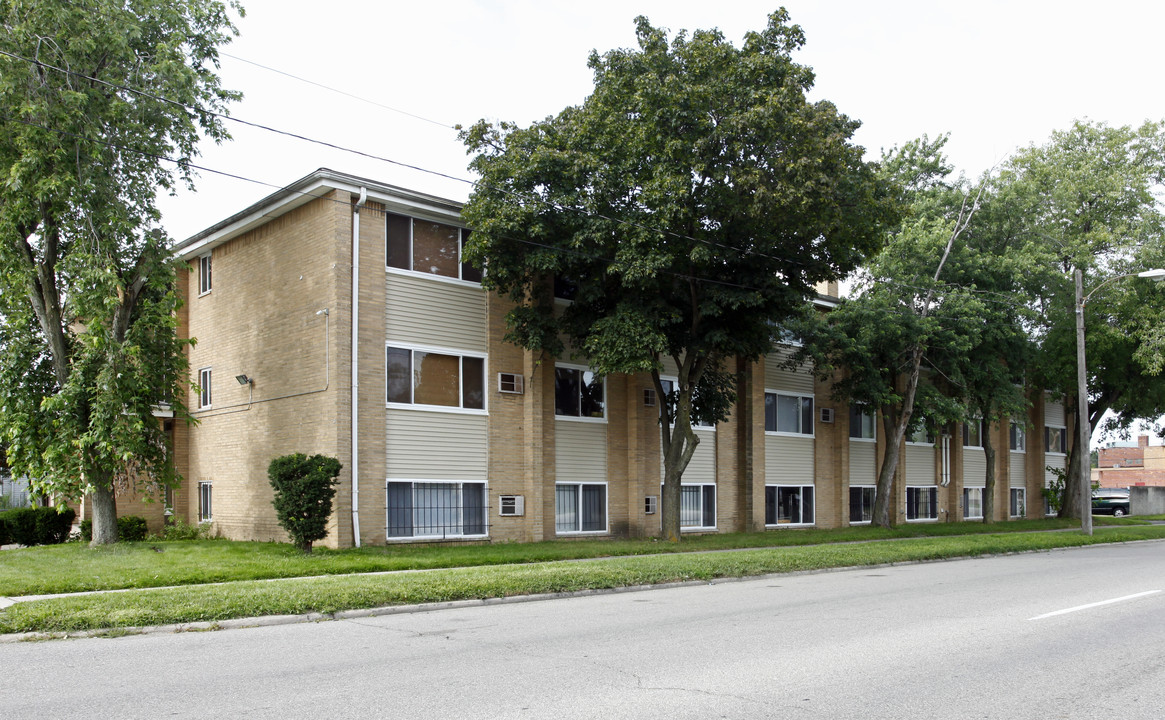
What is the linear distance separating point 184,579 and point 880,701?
442 inches

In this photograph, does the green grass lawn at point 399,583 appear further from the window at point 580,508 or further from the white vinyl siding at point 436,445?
the window at point 580,508

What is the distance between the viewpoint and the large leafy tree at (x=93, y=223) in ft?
60.3

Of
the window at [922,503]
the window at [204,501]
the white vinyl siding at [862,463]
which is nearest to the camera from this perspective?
the window at [204,501]

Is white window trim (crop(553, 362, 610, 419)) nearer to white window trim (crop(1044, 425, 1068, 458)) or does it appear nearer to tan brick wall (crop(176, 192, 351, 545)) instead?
tan brick wall (crop(176, 192, 351, 545))

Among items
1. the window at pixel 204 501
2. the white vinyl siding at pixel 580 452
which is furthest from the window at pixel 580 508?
the window at pixel 204 501

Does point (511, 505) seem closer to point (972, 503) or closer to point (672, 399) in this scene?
point (672, 399)

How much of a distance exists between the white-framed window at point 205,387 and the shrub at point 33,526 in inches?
165

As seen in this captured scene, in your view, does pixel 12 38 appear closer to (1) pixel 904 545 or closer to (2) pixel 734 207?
(2) pixel 734 207

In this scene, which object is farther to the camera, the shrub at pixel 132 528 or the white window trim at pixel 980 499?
the white window trim at pixel 980 499

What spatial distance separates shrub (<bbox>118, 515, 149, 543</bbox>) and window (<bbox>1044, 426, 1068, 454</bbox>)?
40584 mm

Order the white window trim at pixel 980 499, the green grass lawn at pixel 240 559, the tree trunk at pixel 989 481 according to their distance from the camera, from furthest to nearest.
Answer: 1. the white window trim at pixel 980 499
2. the tree trunk at pixel 989 481
3. the green grass lawn at pixel 240 559

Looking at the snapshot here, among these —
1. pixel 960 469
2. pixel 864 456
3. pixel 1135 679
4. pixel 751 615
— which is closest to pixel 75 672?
pixel 751 615

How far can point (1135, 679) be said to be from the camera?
784 cm

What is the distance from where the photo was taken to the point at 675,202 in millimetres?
A: 20266
